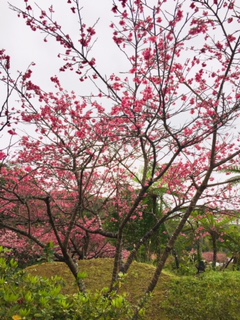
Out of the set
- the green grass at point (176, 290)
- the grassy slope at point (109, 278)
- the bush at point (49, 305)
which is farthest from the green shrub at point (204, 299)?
the bush at point (49, 305)

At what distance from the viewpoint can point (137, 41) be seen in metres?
5.80

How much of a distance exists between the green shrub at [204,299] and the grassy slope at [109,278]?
0.24m

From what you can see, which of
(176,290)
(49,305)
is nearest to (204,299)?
(176,290)

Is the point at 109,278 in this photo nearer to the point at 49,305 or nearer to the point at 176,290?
the point at 176,290

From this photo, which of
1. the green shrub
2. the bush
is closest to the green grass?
the green shrub

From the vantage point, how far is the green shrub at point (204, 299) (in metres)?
7.93

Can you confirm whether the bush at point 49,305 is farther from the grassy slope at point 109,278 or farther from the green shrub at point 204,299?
the green shrub at point 204,299

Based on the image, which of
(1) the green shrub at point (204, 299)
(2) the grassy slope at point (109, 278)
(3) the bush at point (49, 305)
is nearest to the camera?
(3) the bush at point (49, 305)

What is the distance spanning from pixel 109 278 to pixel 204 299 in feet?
7.78

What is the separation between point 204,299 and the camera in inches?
334

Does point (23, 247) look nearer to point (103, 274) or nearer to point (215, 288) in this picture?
point (103, 274)

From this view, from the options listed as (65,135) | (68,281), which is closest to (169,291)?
(68,281)

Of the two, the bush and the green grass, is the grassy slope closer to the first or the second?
the green grass

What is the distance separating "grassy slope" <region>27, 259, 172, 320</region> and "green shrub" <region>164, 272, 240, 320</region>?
9.4 inches
